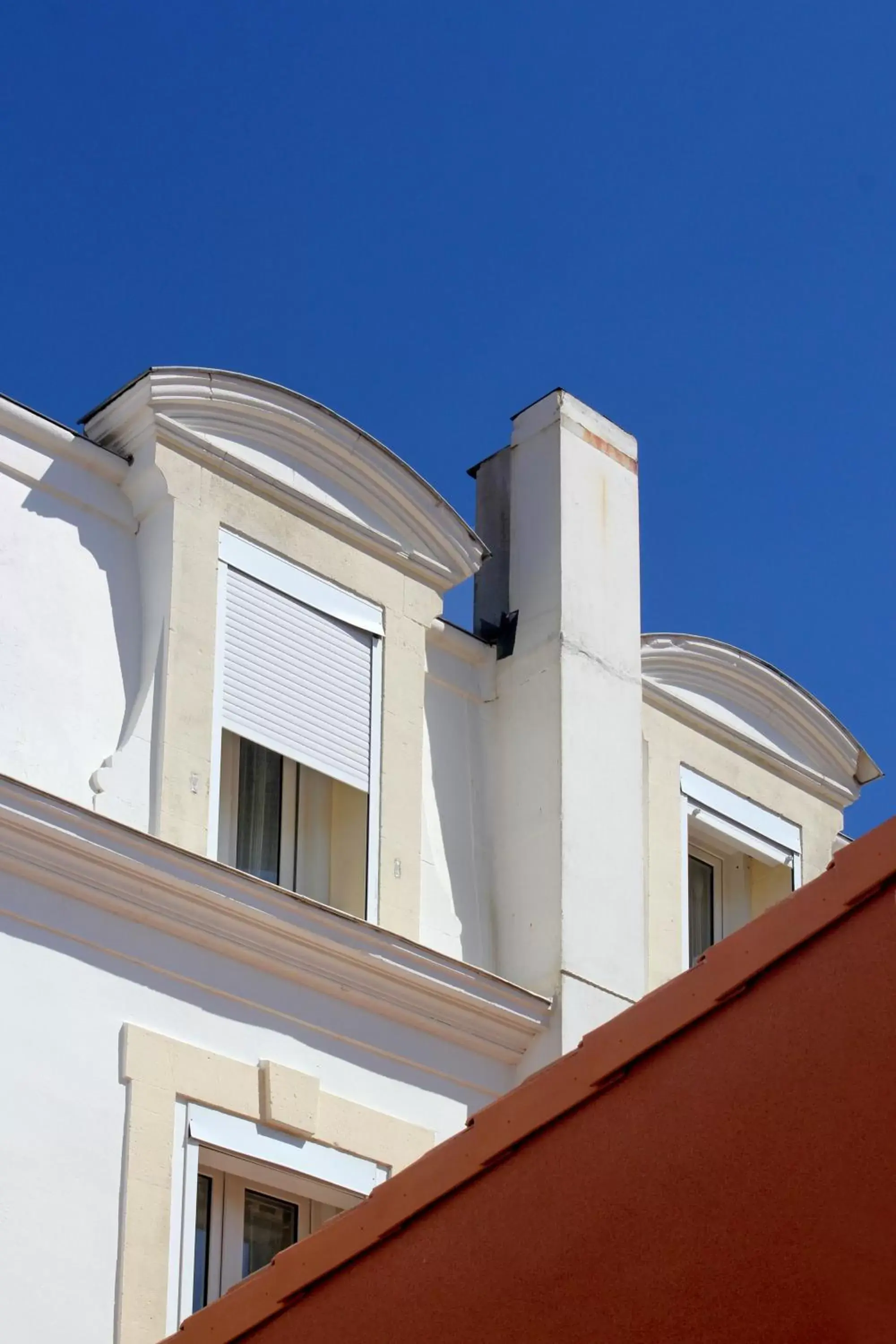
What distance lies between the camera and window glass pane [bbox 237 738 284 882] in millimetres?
13258

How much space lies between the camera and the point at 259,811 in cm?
1338

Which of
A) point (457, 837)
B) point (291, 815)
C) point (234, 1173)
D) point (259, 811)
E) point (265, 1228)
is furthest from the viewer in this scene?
point (457, 837)

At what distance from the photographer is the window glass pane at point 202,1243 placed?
11.8 meters

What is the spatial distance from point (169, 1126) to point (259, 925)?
1.21 meters

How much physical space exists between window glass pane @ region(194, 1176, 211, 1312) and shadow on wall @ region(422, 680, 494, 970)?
2.31 meters

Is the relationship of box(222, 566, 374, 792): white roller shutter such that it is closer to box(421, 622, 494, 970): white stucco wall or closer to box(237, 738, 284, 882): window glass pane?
box(237, 738, 284, 882): window glass pane

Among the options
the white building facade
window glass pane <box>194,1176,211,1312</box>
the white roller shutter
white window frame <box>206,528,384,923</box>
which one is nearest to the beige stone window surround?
the white building facade

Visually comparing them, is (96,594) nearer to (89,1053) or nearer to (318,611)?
(318,611)

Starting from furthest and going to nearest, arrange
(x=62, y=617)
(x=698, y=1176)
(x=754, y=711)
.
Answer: (x=754, y=711), (x=62, y=617), (x=698, y=1176)

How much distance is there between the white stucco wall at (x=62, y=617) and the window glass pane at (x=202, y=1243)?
2.10 metres

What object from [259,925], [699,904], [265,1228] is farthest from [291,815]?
[699,904]

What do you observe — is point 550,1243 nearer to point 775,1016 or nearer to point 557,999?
point 775,1016

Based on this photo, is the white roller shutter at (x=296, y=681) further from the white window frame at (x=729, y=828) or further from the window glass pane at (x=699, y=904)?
the window glass pane at (x=699, y=904)

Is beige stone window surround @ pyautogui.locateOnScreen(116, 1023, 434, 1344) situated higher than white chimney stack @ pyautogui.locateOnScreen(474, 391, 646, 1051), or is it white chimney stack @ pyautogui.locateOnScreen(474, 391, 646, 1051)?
white chimney stack @ pyautogui.locateOnScreen(474, 391, 646, 1051)
